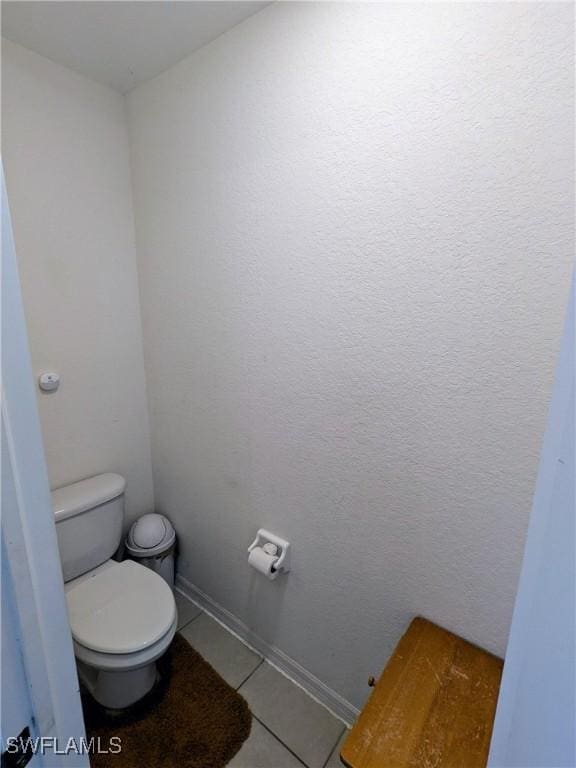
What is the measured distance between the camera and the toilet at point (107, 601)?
1207 millimetres

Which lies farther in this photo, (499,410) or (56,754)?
(499,410)

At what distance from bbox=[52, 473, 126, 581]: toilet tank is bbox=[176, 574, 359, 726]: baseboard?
530mm

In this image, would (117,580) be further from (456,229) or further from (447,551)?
(456,229)

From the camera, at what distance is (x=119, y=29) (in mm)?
1197

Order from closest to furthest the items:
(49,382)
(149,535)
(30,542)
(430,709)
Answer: (30,542), (430,709), (49,382), (149,535)

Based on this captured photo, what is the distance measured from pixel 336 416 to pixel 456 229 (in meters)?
0.63

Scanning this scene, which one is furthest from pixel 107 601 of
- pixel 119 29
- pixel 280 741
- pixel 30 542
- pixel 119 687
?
pixel 119 29

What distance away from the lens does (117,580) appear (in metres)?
1.48

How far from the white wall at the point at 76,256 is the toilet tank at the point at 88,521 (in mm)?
126

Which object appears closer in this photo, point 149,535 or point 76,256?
point 76,256

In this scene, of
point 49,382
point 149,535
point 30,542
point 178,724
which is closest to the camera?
point 30,542

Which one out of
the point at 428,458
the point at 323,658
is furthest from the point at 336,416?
the point at 323,658

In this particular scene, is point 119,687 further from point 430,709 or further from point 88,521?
point 430,709

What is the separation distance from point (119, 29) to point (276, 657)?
249 cm
